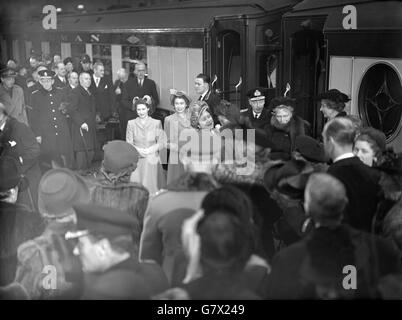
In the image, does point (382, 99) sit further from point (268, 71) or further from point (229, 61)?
point (229, 61)

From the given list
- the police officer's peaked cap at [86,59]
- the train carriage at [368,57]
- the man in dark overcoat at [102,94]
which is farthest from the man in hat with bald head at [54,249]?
the police officer's peaked cap at [86,59]

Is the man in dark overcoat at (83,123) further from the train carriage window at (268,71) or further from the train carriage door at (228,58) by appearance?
the train carriage window at (268,71)

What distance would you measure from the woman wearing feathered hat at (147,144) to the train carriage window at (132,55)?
332 centimetres

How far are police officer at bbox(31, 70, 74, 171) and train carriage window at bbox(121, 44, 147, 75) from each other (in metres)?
2.36

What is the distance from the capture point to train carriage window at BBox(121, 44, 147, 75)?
7.24 metres

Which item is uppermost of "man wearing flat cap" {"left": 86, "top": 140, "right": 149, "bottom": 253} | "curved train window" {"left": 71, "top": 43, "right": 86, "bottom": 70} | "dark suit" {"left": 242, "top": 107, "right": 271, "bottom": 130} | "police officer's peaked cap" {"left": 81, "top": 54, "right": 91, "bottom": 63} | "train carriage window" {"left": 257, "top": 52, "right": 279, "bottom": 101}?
"curved train window" {"left": 71, "top": 43, "right": 86, "bottom": 70}

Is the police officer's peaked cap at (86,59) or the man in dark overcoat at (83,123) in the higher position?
the police officer's peaked cap at (86,59)

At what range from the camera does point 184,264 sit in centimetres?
212

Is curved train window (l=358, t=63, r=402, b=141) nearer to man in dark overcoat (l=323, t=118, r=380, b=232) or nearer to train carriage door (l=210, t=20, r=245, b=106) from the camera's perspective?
train carriage door (l=210, t=20, r=245, b=106)

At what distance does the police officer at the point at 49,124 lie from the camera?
15.6ft

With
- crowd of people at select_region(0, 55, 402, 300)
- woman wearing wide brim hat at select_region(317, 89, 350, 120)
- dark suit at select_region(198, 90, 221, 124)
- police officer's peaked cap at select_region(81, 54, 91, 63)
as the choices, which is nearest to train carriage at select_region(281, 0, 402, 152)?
woman wearing wide brim hat at select_region(317, 89, 350, 120)

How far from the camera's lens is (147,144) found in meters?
4.10
